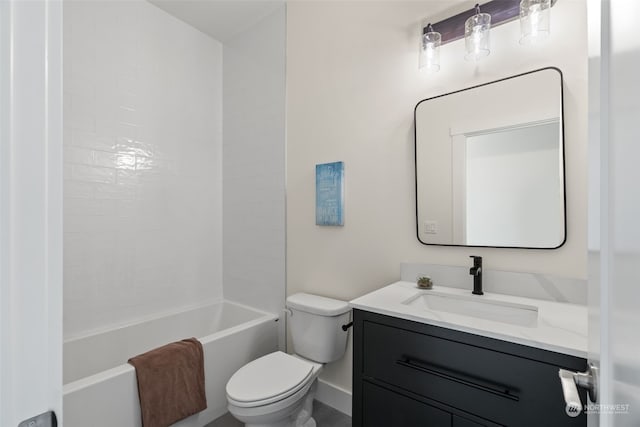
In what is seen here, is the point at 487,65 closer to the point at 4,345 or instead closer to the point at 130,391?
the point at 4,345

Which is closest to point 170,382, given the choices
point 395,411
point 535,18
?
point 395,411

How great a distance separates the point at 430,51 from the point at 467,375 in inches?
59.1

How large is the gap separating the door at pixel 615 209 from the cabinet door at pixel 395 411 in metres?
0.67

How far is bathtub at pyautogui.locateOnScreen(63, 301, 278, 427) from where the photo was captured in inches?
56.9

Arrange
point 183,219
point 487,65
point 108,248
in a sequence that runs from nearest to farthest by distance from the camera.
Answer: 1. point 487,65
2. point 108,248
3. point 183,219

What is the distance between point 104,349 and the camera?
6.75 feet

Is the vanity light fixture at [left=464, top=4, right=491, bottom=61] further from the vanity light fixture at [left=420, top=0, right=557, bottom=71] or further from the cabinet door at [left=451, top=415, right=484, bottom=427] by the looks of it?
the cabinet door at [left=451, top=415, right=484, bottom=427]

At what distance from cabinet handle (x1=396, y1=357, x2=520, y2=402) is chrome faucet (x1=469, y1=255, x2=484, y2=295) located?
47cm

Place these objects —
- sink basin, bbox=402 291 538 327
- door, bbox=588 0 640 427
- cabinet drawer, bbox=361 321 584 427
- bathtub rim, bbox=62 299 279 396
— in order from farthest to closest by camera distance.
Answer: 1. bathtub rim, bbox=62 299 279 396
2. sink basin, bbox=402 291 538 327
3. cabinet drawer, bbox=361 321 584 427
4. door, bbox=588 0 640 427

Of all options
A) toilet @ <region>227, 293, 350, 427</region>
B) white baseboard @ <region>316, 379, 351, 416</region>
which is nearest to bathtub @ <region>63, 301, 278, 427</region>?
toilet @ <region>227, 293, 350, 427</region>

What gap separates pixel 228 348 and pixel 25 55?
6.29ft

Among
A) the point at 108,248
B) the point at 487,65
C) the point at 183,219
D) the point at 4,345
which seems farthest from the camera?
the point at 183,219

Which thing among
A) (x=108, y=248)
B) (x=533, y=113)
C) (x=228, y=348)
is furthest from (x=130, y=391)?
(x=533, y=113)

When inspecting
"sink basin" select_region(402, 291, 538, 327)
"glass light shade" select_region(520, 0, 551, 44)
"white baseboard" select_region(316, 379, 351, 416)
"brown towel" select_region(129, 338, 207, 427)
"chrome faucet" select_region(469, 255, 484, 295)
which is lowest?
"white baseboard" select_region(316, 379, 351, 416)
